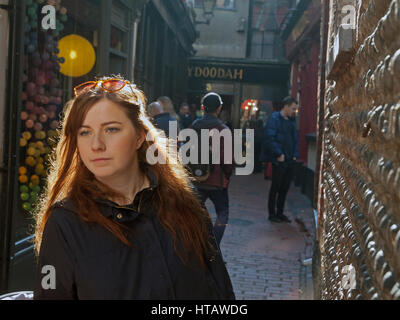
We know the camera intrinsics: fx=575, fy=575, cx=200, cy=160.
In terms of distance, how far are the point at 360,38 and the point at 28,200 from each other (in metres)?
3.55

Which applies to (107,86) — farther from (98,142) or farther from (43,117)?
(43,117)

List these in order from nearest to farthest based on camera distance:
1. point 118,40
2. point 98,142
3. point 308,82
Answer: point 98,142, point 118,40, point 308,82

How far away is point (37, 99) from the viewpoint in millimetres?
5125

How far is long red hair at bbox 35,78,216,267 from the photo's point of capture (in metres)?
2.06

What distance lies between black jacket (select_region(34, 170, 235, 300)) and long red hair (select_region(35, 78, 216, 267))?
0.04 meters

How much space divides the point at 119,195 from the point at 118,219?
0.18m

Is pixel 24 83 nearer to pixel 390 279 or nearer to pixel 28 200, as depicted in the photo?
pixel 28 200

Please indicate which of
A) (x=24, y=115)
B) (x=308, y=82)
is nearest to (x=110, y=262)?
(x=24, y=115)

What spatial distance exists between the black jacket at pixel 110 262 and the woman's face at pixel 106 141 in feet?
0.55

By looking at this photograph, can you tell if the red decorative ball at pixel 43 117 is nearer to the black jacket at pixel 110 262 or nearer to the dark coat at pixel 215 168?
the dark coat at pixel 215 168

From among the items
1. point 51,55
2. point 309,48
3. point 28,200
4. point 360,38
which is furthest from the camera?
point 309,48

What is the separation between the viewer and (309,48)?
1546 cm

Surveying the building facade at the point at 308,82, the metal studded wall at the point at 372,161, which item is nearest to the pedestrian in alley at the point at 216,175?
the metal studded wall at the point at 372,161

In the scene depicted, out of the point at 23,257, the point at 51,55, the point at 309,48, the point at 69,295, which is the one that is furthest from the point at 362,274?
the point at 309,48
